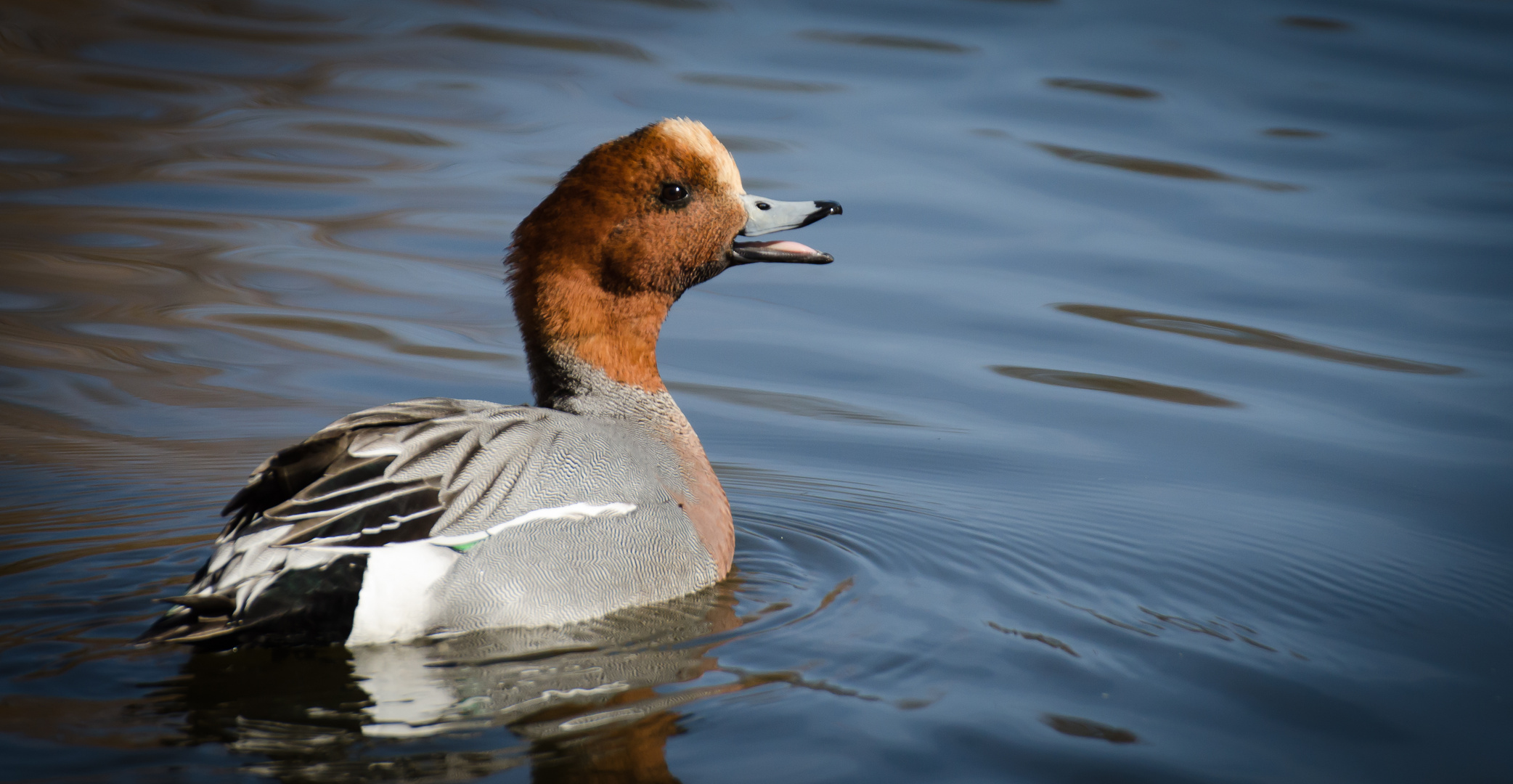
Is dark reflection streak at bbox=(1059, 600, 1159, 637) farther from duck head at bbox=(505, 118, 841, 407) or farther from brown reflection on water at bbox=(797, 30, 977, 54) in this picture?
A: brown reflection on water at bbox=(797, 30, 977, 54)

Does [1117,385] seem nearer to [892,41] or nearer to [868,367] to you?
[868,367]

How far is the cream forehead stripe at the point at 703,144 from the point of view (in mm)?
4723

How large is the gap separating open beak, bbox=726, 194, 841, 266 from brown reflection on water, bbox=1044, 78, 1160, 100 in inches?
241

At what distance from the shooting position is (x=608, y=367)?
15.5 ft

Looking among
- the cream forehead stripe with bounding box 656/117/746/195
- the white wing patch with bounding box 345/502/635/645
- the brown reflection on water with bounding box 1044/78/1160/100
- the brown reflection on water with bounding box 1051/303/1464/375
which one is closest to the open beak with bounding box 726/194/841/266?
the cream forehead stripe with bounding box 656/117/746/195

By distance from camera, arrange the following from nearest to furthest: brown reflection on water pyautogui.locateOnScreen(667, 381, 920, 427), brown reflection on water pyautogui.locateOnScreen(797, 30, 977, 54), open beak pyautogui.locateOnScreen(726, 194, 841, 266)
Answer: open beak pyautogui.locateOnScreen(726, 194, 841, 266)
brown reflection on water pyautogui.locateOnScreen(667, 381, 920, 427)
brown reflection on water pyautogui.locateOnScreen(797, 30, 977, 54)

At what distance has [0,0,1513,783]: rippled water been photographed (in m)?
3.57

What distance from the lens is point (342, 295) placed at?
742cm

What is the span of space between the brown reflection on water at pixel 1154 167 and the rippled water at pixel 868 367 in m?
0.08

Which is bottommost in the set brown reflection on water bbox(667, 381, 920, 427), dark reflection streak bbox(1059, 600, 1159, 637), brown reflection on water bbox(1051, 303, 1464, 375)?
dark reflection streak bbox(1059, 600, 1159, 637)

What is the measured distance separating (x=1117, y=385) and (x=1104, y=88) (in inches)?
185

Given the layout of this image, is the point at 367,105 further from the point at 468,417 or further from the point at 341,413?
the point at 468,417

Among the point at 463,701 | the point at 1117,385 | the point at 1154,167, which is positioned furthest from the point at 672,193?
the point at 1154,167

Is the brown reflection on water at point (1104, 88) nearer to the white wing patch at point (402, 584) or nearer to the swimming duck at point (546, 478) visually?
the swimming duck at point (546, 478)
